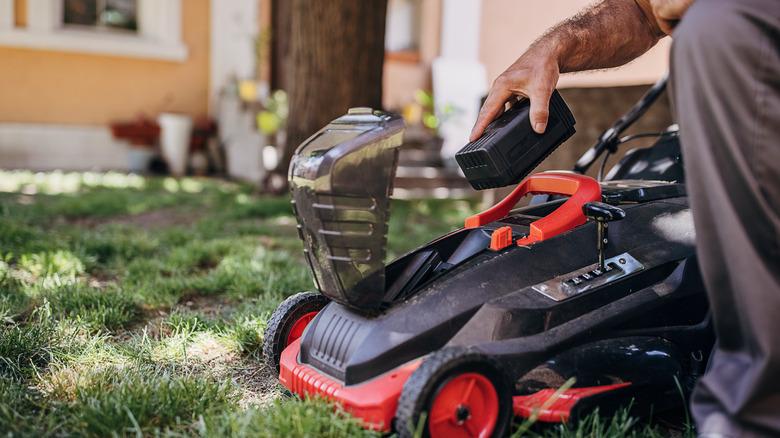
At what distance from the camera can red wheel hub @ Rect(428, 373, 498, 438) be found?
1479 mm

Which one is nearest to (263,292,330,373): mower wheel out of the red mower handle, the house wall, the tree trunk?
the red mower handle

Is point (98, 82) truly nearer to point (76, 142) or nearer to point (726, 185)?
point (76, 142)

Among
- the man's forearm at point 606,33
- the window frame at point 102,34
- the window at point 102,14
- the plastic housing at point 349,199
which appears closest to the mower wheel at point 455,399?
the plastic housing at point 349,199

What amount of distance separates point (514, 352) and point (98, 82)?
26.9 ft

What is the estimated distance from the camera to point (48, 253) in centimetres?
328

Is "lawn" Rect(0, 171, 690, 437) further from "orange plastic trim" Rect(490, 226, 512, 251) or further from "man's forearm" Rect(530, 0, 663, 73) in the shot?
"man's forearm" Rect(530, 0, 663, 73)

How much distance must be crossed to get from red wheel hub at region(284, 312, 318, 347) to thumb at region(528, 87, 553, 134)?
0.74 m

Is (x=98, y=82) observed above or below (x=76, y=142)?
above

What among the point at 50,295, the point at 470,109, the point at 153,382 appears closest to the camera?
the point at 153,382

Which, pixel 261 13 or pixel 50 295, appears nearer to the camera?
pixel 50 295

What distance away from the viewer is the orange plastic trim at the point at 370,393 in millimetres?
1504

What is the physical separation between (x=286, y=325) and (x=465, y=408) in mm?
610

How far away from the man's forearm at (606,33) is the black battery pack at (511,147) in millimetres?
Answer: 161

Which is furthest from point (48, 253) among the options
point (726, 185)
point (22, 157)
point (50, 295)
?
point (22, 157)
